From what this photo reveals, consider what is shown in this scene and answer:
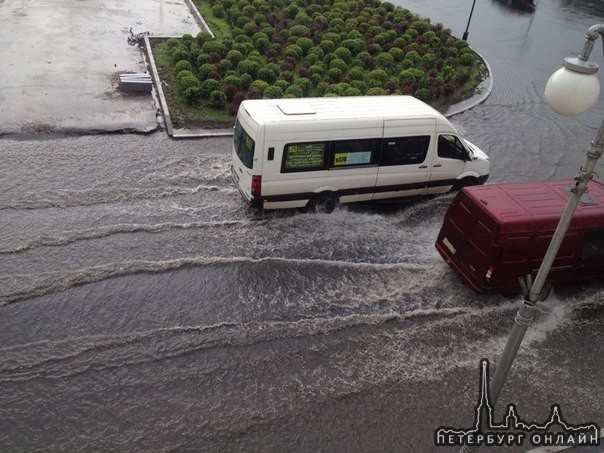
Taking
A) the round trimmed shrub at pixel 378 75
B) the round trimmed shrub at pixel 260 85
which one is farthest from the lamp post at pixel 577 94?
the round trimmed shrub at pixel 378 75

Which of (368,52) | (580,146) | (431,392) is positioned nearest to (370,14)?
(368,52)

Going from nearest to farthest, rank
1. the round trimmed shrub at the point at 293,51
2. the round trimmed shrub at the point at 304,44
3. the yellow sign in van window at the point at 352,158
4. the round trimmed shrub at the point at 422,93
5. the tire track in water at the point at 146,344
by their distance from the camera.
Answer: the tire track in water at the point at 146,344, the yellow sign in van window at the point at 352,158, the round trimmed shrub at the point at 422,93, the round trimmed shrub at the point at 293,51, the round trimmed shrub at the point at 304,44

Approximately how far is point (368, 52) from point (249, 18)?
572 cm

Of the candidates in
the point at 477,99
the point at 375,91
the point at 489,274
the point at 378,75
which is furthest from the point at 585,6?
the point at 489,274

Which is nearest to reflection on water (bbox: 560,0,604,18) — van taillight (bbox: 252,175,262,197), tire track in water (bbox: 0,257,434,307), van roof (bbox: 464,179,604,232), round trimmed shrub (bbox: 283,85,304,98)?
round trimmed shrub (bbox: 283,85,304,98)

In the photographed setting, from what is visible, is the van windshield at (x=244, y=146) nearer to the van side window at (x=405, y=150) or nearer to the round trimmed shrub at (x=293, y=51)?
the van side window at (x=405, y=150)

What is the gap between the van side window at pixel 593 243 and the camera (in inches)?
422

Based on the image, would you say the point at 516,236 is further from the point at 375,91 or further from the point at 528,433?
the point at 375,91

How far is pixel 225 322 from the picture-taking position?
9914 mm

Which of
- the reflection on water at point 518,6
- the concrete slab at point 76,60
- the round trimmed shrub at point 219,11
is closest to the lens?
the concrete slab at point 76,60

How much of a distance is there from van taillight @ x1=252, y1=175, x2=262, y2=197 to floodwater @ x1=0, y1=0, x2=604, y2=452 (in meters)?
0.96

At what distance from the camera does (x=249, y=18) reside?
23.7m

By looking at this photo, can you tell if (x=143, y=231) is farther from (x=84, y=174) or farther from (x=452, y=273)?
(x=452, y=273)

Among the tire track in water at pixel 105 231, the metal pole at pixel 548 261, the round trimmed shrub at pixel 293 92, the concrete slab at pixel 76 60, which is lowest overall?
the concrete slab at pixel 76 60
